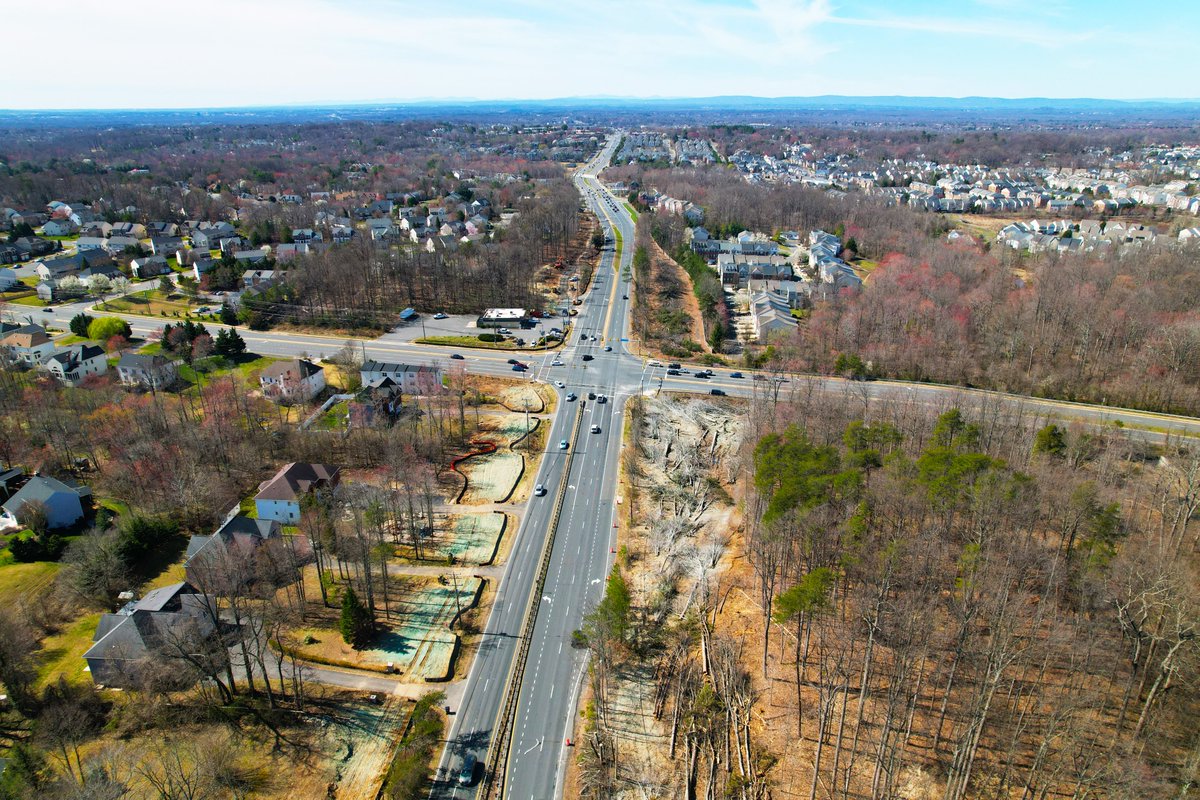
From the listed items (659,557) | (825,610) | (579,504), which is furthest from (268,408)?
(825,610)

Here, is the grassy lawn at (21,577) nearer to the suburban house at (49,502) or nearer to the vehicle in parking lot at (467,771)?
the suburban house at (49,502)

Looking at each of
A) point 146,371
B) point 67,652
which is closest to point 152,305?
point 146,371

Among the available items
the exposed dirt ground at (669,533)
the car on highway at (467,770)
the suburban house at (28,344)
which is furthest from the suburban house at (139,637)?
the suburban house at (28,344)

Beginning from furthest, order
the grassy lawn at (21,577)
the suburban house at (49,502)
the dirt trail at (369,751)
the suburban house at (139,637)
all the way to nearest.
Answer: the suburban house at (49,502)
the grassy lawn at (21,577)
the suburban house at (139,637)
the dirt trail at (369,751)

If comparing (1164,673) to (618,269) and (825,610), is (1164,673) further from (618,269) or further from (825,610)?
(618,269)

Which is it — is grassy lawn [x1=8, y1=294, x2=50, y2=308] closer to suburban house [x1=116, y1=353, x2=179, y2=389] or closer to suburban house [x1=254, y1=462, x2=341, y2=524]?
suburban house [x1=116, y1=353, x2=179, y2=389]
